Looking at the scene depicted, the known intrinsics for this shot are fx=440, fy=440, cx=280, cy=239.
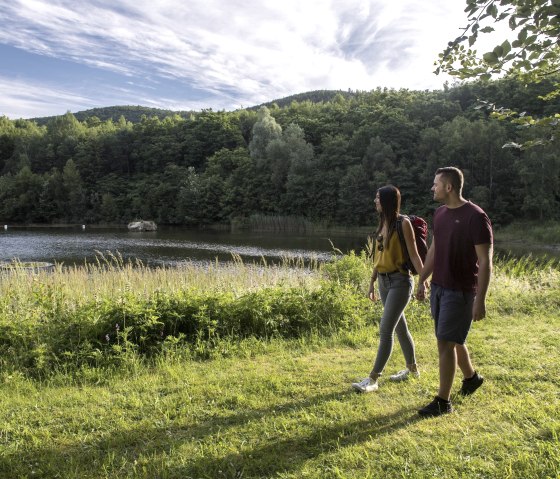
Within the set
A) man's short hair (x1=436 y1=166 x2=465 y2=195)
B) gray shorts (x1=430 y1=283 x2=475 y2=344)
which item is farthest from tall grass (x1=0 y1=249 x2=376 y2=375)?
man's short hair (x1=436 y1=166 x2=465 y2=195)

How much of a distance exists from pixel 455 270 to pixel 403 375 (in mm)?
1413

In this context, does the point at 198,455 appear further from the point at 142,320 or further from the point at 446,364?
the point at 142,320

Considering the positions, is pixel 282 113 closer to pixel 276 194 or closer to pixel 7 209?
pixel 276 194

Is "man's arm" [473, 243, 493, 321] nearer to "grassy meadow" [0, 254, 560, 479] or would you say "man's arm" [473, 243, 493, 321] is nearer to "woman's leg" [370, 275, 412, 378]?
"woman's leg" [370, 275, 412, 378]

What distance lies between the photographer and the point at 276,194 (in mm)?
63250

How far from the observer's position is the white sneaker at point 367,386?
3.96 m

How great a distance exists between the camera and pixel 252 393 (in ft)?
13.3

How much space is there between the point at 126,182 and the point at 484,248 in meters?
84.4

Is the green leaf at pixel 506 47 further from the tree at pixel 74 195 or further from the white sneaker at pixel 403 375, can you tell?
the tree at pixel 74 195

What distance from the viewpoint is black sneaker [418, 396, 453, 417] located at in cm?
344

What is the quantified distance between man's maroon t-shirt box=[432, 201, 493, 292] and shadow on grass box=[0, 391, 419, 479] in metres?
1.13

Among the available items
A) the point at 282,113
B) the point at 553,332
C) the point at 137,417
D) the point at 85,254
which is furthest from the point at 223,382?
the point at 282,113

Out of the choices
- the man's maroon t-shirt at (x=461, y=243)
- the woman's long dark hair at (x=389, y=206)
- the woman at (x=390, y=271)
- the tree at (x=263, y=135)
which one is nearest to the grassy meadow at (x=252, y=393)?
the woman at (x=390, y=271)

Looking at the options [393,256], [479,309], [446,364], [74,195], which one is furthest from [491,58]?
[74,195]
